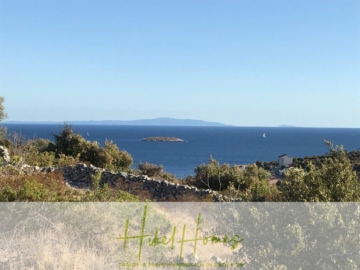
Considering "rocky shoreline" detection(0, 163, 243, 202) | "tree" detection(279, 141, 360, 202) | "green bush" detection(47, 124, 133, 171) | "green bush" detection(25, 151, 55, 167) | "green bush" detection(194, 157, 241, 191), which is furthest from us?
"green bush" detection(47, 124, 133, 171)

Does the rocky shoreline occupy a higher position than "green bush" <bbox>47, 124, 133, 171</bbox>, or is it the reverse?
"green bush" <bbox>47, 124, 133, 171</bbox>

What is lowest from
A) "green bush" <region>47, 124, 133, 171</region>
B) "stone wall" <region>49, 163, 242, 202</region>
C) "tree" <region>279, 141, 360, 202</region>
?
"stone wall" <region>49, 163, 242, 202</region>

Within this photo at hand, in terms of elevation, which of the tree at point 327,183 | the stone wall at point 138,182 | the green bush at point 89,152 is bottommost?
the stone wall at point 138,182

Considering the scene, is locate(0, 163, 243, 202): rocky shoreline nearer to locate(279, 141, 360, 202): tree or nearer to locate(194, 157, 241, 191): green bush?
locate(194, 157, 241, 191): green bush

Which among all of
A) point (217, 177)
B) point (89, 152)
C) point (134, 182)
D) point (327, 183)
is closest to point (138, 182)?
point (134, 182)

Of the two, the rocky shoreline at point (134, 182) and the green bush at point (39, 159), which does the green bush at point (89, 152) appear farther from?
the rocky shoreline at point (134, 182)

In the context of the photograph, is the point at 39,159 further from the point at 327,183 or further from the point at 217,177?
the point at 327,183

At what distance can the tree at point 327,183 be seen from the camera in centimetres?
516

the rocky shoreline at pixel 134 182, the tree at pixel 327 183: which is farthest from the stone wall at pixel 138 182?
the tree at pixel 327 183

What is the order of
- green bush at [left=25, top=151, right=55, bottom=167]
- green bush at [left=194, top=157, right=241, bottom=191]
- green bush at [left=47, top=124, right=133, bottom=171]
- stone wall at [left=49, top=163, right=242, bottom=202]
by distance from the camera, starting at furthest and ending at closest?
green bush at [left=47, top=124, right=133, bottom=171] → green bush at [left=194, top=157, right=241, bottom=191] → green bush at [left=25, top=151, right=55, bottom=167] → stone wall at [left=49, top=163, right=242, bottom=202]

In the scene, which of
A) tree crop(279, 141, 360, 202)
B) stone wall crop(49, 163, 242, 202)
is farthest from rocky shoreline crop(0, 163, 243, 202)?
tree crop(279, 141, 360, 202)

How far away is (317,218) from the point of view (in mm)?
4820

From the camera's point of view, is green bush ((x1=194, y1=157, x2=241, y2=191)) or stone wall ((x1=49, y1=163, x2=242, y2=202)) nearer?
stone wall ((x1=49, y1=163, x2=242, y2=202))

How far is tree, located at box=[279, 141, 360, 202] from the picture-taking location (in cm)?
516
